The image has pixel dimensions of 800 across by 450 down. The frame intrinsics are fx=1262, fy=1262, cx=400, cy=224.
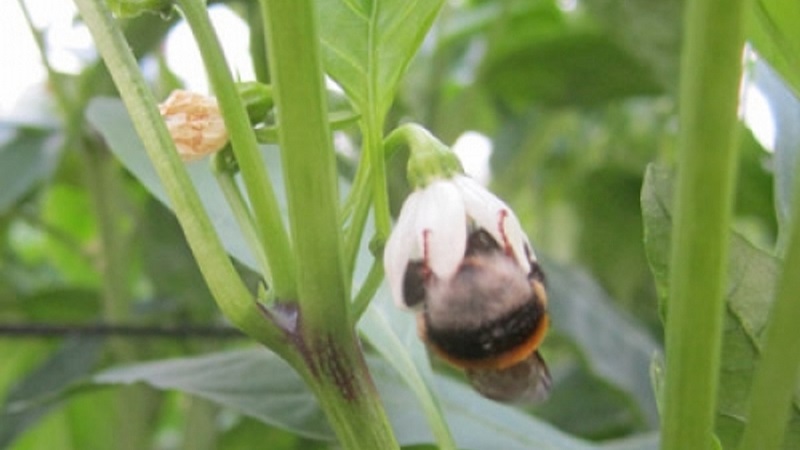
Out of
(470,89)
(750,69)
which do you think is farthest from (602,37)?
(750,69)

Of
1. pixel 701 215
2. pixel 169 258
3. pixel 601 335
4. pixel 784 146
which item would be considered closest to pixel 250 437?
pixel 169 258

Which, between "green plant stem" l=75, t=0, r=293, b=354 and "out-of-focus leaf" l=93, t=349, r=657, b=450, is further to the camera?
"out-of-focus leaf" l=93, t=349, r=657, b=450

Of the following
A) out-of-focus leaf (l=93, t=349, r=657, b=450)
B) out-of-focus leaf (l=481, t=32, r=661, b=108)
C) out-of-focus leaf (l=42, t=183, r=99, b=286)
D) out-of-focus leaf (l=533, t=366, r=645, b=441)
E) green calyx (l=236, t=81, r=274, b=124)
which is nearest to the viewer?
green calyx (l=236, t=81, r=274, b=124)

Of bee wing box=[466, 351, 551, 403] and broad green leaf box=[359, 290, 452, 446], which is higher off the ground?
bee wing box=[466, 351, 551, 403]

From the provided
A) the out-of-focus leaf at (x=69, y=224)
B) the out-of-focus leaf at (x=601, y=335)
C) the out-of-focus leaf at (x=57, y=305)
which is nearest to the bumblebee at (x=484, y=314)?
the out-of-focus leaf at (x=601, y=335)

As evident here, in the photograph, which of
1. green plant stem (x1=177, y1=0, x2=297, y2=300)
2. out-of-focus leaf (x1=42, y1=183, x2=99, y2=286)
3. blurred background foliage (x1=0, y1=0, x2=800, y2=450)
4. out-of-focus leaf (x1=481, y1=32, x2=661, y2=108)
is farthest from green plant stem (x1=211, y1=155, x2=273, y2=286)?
out-of-focus leaf (x1=42, y1=183, x2=99, y2=286)

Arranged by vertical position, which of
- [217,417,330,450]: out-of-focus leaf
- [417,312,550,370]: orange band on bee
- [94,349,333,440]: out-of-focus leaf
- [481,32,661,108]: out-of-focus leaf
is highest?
[417,312,550,370]: orange band on bee

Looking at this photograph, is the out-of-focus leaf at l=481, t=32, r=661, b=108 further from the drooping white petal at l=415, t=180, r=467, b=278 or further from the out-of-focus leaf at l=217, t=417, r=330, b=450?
the drooping white petal at l=415, t=180, r=467, b=278
